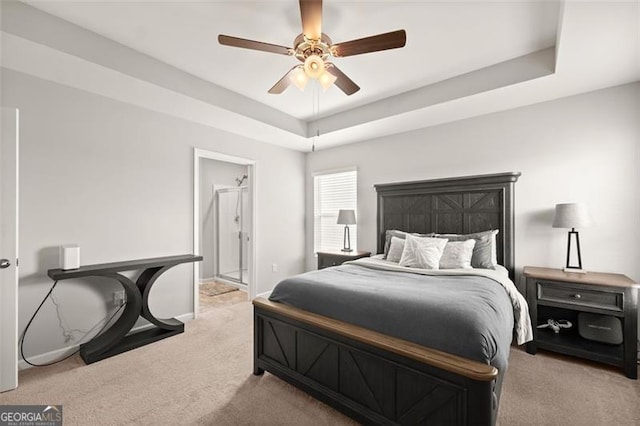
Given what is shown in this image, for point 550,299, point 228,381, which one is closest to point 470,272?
point 550,299

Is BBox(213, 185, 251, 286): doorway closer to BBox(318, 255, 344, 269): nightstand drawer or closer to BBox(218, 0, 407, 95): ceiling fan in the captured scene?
BBox(318, 255, 344, 269): nightstand drawer

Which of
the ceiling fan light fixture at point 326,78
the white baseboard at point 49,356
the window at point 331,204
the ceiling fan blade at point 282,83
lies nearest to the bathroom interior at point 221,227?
the window at point 331,204

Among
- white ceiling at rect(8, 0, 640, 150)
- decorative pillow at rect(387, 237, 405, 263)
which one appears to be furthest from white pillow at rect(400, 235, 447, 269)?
white ceiling at rect(8, 0, 640, 150)

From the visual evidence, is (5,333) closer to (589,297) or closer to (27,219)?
(27,219)

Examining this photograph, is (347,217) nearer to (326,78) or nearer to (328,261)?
(328,261)

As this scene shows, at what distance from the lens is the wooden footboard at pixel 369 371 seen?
54.6 inches

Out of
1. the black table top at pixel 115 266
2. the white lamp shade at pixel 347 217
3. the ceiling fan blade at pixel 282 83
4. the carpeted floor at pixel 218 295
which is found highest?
the ceiling fan blade at pixel 282 83

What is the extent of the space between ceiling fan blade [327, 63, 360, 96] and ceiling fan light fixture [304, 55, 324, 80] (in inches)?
5.6

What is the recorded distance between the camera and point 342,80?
2.34 meters

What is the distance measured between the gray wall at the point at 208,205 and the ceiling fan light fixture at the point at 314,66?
159 inches

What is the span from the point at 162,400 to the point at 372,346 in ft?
5.18

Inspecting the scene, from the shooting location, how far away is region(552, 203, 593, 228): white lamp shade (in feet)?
8.45

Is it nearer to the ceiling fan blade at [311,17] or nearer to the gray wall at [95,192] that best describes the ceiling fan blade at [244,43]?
the ceiling fan blade at [311,17]

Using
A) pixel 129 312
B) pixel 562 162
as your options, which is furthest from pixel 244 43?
pixel 562 162
